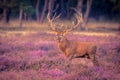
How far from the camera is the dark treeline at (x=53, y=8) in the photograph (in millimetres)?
31688

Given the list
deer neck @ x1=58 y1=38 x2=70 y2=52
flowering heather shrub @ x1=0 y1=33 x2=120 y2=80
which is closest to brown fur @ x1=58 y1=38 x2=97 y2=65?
deer neck @ x1=58 y1=38 x2=70 y2=52

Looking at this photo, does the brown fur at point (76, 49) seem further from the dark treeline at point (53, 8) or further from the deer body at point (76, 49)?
the dark treeline at point (53, 8)

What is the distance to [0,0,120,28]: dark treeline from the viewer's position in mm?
31688

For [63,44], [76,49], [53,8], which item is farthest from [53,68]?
[53,8]

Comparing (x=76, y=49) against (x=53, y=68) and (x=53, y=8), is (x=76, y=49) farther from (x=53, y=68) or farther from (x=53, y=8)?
(x=53, y=8)

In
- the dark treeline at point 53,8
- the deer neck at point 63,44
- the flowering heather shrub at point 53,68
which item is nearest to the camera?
the flowering heather shrub at point 53,68

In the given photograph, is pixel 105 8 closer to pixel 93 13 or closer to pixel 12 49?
pixel 93 13

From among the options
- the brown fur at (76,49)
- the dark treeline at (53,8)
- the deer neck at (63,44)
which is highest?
the deer neck at (63,44)

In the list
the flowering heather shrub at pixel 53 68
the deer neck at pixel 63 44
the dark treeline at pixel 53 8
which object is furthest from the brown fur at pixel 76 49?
the dark treeline at pixel 53 8

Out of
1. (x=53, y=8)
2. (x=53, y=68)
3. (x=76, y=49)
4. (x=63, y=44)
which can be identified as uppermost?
(x=63, y=44)

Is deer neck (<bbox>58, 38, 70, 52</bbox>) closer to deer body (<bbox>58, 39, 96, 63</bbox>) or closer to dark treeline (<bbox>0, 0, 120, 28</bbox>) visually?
deer body (<bbox>58, 39, 96, 63</bbox>)

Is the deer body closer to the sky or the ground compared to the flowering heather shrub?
closer to the sky

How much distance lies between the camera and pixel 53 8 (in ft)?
123

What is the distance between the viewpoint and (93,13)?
4850cm
